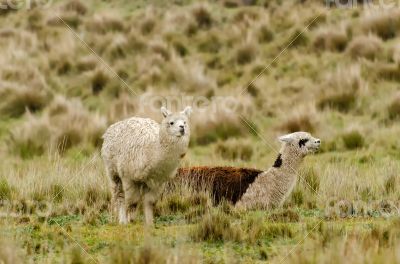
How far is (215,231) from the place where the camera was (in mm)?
6266

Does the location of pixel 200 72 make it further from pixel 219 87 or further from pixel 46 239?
pixel 46 239

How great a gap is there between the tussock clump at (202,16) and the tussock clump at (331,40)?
356cm

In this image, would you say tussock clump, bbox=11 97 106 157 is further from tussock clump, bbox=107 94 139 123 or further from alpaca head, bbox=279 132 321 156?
alpaca head, bbox=279 132 321 156

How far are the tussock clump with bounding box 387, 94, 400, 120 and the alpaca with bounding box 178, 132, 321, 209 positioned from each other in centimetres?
560

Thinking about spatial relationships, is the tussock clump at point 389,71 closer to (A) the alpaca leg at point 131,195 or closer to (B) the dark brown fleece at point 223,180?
(B) the dark brown fleece at point 223,180

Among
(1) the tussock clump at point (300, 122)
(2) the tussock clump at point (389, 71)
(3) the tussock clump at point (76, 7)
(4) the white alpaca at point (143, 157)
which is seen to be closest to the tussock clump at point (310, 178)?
(4) the white alpaca at point (143, 157)

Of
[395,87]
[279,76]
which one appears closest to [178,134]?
[395,87]

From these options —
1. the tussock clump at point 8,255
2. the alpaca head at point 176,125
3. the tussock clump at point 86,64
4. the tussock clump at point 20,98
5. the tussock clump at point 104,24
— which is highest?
the tussock clump at point 104,24

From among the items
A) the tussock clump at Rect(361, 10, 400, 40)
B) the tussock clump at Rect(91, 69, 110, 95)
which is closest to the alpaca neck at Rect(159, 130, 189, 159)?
the tussock clump at Rect(91, 69, 110, 95)

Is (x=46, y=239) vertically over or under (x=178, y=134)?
under

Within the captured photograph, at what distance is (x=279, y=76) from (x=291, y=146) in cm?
843

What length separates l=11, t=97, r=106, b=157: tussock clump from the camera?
12.8 meters

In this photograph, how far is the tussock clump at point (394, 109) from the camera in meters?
13.0

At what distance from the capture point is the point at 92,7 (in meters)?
23.1
